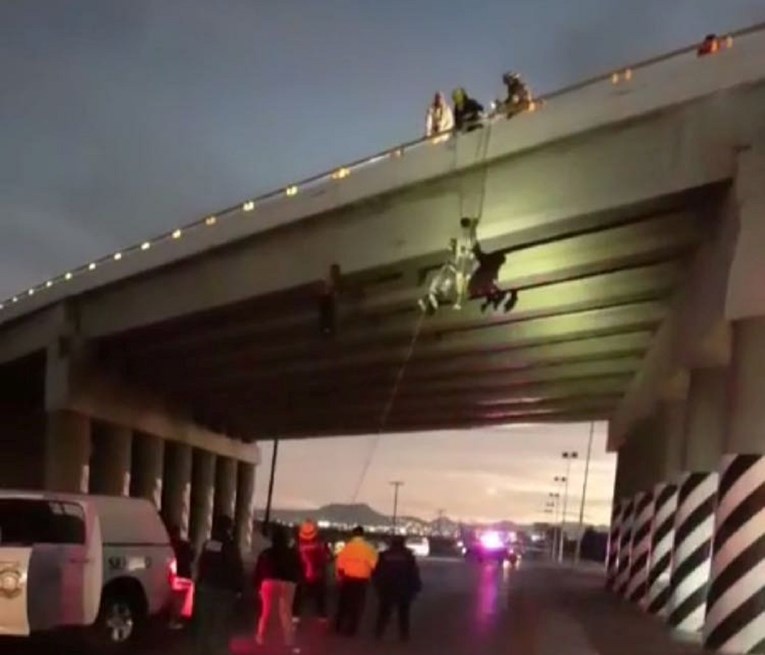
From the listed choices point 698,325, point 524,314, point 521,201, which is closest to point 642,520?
point 524,314

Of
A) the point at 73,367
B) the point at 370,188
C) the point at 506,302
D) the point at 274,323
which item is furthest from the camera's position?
the point at 73,367

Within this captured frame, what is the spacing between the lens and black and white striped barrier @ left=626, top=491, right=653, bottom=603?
36844 millimetres

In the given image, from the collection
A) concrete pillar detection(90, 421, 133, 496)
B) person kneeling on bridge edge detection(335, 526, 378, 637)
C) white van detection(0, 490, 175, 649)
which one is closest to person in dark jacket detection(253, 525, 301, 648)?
white van detection(0, 490, 175, 649)

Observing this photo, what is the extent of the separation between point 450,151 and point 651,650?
9.84 meters

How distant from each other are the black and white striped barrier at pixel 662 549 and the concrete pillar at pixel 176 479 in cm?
3424

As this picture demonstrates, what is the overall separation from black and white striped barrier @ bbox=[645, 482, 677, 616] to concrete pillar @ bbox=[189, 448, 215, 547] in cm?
3912

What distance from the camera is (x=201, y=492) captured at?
70.8 metres

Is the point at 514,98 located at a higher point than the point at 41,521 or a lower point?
higher

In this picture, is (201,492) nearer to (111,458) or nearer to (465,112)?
(111,458)

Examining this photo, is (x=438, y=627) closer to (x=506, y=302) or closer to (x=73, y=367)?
(x=506, y=302)

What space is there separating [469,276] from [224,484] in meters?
49.4

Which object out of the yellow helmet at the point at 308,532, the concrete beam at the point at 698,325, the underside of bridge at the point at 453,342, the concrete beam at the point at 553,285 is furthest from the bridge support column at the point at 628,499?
the yellow helmet at the point at 308,532

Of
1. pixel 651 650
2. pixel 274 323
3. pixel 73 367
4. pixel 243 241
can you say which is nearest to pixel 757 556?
pixel 651 650

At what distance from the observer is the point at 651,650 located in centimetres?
2186
